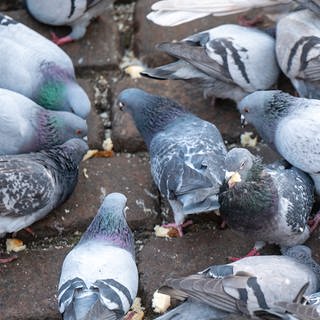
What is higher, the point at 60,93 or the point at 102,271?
the point at 60,93

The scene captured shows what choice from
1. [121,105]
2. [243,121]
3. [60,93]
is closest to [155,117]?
[121,105]

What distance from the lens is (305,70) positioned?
16.6ft

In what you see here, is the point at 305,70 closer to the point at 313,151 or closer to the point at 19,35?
the point at 313,151

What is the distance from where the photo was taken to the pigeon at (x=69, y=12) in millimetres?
5570

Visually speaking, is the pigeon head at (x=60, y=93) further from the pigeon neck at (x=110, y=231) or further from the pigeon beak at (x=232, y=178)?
the pigeon beak at (x=232, y=178)

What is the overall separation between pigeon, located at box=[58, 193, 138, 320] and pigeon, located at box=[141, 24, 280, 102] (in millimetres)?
966

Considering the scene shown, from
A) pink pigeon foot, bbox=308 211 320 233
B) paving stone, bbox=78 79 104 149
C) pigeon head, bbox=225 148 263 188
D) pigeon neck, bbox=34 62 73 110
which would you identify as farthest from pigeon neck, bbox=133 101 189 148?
pink pigeon foot, bbox=308 211 320 233

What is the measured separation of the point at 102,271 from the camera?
416cm

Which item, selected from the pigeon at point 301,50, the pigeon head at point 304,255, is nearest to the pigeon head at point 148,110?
the pigeon at point 301,50

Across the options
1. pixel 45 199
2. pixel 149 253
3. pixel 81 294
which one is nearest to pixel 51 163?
pixel 45 199

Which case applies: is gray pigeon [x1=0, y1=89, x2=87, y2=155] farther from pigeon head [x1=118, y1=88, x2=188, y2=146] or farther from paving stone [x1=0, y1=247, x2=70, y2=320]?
paving stone [x1=0, y1=247, x2=70, y2=320]

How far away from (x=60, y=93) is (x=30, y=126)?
349 mm

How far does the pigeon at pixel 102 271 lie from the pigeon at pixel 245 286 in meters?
0.21

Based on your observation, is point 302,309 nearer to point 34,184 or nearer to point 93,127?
point 34,184
